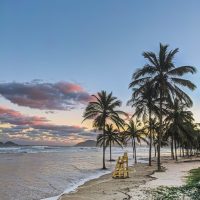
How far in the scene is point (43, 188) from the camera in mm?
25750

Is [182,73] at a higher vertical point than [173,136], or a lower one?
higher

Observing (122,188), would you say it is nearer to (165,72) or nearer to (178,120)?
(165,72)

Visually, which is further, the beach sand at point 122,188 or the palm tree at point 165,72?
the palm tree at point 165,72

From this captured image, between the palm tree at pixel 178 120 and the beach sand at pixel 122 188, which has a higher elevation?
the palm tree at pixel 178 120

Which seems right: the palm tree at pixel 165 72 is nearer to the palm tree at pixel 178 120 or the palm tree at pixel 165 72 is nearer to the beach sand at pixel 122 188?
the beach sand at pixel 122 188

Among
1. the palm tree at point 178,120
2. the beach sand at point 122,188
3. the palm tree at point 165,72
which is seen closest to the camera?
the beach sand at point 122,188

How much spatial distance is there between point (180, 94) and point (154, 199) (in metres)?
21.2

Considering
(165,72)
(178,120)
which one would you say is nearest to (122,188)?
(165,72)

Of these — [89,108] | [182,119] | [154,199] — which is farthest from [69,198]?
[182,119]

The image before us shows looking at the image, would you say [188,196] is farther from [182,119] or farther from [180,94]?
[182,119]

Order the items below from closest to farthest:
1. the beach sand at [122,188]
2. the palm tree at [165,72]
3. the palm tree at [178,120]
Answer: the beach sand at [122,188]
the palm tree at [165,72]
the palm tree at [178,120]

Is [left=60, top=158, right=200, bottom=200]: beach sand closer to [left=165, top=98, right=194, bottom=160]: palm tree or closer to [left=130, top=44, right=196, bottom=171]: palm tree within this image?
[left=130, top=44, right=196, bottom=171]: palm tree

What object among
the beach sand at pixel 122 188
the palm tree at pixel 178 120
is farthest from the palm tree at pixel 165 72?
the palm tree at pixel 178 120

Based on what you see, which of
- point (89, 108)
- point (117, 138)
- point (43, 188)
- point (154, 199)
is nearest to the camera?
point (154, 199)
